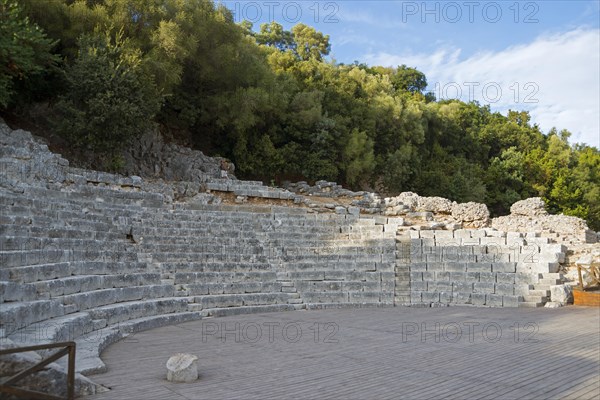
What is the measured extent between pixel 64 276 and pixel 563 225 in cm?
1474

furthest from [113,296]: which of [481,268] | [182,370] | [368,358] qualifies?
[481,268]

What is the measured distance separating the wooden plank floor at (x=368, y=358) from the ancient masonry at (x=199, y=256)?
2.91 ft

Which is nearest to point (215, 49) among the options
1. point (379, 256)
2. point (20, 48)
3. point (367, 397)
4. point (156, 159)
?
point (156, 159)

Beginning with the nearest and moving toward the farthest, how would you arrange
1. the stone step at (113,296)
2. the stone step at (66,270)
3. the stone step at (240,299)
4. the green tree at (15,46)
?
1. the stone step at (66,270)
2. the stone step at (113,296)
3. the stone step at (240,299)
4. the green tree at (15,46)

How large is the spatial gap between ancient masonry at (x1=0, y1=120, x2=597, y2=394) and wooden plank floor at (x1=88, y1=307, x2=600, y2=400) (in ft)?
2.91

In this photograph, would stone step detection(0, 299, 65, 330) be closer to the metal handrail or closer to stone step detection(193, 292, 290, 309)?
the metal handrail

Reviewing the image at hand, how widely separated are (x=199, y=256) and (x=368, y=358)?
579 cm

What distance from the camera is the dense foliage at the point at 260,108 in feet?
48.7

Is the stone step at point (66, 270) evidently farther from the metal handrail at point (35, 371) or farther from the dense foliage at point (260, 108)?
the dense foliage at point (260, 108)

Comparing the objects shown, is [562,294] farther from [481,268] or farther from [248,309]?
[248,309]

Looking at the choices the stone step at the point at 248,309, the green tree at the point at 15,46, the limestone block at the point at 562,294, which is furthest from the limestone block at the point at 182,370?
the green tree at the point at 15,46

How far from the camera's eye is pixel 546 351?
19.9 ft

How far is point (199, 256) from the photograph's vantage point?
1057cm

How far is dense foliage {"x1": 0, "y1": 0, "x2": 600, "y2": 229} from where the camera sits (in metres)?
14.8
